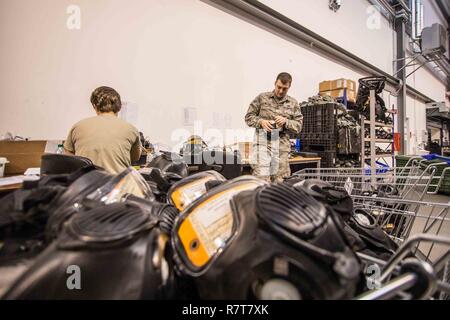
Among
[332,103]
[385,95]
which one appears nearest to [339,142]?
Answer: [332,103]

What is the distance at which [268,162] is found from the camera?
2.09 m

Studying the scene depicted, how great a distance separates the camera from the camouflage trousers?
6.79 ft

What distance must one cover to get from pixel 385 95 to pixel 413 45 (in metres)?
2.01

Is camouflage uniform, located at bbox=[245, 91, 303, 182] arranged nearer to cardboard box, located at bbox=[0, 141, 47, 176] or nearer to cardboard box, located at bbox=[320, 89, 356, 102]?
cardboard box, located at bbox=[0, 141, 47, 176]

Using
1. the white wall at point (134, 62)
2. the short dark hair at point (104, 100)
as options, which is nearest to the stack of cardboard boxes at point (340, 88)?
the white wall at point (134, 62)

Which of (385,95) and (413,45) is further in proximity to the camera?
(413,45)

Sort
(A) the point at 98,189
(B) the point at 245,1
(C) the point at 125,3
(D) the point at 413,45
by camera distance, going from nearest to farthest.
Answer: (A) the point at 98,189 → (C) the point at 125,3 → (B) the point at 245,1 → (D) the point at 413,45

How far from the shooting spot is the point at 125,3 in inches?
83.4

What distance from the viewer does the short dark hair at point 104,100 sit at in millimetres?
1510

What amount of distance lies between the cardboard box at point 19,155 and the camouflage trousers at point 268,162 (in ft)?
5.32

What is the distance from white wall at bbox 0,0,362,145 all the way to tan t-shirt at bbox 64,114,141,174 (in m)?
0.63

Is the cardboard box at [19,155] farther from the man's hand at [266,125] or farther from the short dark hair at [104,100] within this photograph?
the man's hand at [266,125]

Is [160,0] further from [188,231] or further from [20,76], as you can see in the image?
[188,231]

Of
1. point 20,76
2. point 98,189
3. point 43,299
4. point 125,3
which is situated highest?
point 125,3
